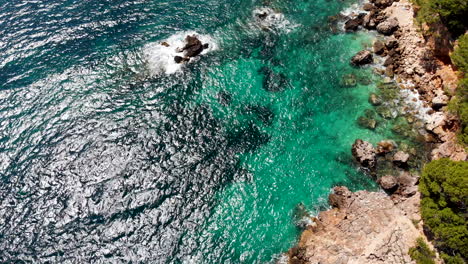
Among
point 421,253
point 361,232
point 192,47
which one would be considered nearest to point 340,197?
point 361,232

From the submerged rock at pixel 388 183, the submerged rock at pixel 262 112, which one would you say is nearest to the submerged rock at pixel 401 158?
the submerged rock at pixel 388 183

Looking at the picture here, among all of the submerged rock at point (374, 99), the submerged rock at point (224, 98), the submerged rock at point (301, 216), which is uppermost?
the submerged rock at point (374, 99)

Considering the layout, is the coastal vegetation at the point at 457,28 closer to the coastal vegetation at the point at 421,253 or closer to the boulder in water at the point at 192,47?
the coastal vegetation at the point at 421,253

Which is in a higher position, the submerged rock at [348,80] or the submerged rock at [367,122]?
the submerged rock at [348,80]

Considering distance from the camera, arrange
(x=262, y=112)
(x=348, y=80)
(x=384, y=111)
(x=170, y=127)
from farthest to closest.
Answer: (x=348, y=80), (x=262, y=112), (x=170, y=127), (x=384, y=111)

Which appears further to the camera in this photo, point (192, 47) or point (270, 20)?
point (270, 20)

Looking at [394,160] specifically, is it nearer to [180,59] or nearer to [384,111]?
[384,111]

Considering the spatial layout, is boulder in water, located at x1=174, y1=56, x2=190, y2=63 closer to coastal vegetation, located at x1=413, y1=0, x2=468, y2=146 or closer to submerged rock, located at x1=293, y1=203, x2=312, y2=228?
submerged rock, located at x1=293, y1=203, x2=312, y2=228

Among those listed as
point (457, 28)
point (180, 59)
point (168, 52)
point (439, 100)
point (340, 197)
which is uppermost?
point (457, 28)
